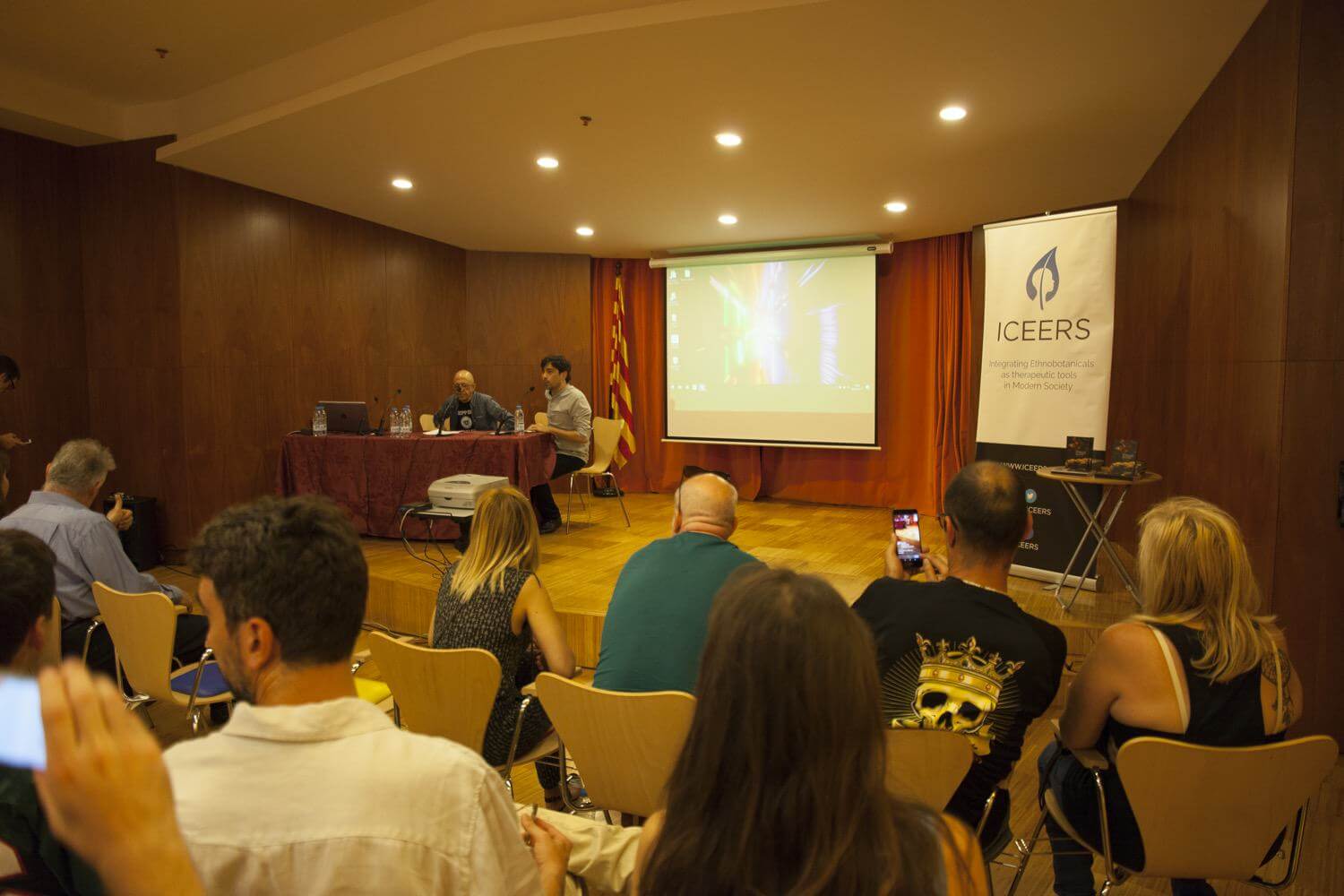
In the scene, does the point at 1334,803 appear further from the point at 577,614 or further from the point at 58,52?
the point at 58,52

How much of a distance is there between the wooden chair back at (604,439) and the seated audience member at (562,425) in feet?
1.40

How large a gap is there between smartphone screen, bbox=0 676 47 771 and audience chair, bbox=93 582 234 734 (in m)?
2.27

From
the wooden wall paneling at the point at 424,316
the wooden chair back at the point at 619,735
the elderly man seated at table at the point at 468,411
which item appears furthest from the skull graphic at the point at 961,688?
the wooden wall paneling at the point at 424,316

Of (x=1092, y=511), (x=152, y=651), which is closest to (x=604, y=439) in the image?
(x=1092, y=511)

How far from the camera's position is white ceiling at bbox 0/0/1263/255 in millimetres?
3473

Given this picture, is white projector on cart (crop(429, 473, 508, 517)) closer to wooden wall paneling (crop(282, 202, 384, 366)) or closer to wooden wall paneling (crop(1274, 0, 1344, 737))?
wooden wall paneling (crop(282, 202, 384, 366))

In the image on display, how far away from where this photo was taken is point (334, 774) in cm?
91

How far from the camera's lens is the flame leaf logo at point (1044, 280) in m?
4.71

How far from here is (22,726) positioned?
50 cm

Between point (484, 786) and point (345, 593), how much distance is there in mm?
313

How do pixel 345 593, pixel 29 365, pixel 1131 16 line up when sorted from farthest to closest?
1. pixel 29 365
2. pixel 1131 16
3. pixel 345 593

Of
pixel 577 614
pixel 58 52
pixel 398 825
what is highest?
pixel 58 52

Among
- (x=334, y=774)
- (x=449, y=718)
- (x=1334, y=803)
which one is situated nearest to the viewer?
(x=334, y=774)

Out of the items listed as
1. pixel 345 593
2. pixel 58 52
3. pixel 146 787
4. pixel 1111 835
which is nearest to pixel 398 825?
pixel 345 593
